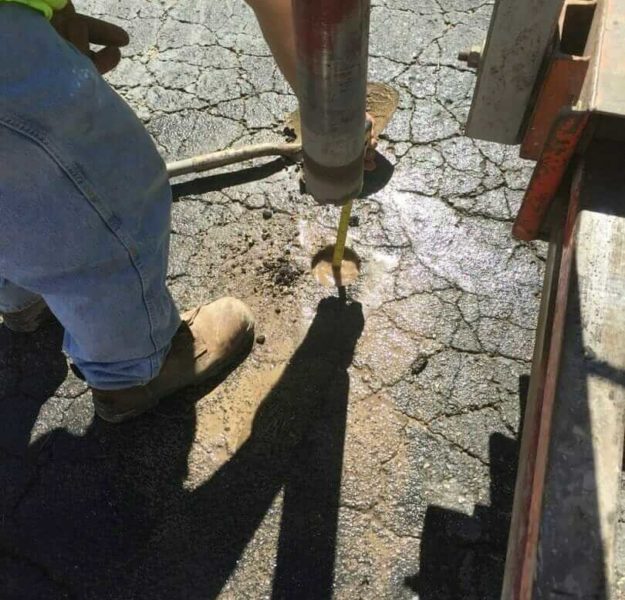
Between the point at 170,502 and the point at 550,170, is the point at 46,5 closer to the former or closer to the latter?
the point at 550,170

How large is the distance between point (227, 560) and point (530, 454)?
3.74 ft

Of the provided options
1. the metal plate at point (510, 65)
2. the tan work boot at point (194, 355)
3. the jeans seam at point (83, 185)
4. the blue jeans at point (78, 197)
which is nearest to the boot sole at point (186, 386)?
the tan work boot at point (194, 355)

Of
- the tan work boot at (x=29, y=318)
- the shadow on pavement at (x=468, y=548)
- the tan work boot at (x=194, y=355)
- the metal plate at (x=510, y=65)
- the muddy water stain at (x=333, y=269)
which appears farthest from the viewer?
the muddy water stain at (x=333, y=269)

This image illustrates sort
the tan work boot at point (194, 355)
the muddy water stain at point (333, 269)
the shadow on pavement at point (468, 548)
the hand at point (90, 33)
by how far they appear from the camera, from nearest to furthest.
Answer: the hand at point (90, 33) → the shadow on pavement at point (468, 548) → the tan work boot at point (194, 355) → the muddy water stain at point (333, 269)

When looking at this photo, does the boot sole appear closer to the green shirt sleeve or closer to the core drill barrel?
the core drill barrel

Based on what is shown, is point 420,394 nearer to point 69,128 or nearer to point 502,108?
point 502,108

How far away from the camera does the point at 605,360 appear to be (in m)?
1.24

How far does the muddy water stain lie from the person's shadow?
0.34 metres

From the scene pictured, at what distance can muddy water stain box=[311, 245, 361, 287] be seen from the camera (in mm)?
2645

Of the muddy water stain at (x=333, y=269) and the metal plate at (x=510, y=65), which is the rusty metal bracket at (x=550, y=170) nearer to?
the metal plate at (x=510, y=65)

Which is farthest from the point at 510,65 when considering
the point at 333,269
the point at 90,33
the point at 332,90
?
the point at 333,269

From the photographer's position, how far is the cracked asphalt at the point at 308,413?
6.88 ft

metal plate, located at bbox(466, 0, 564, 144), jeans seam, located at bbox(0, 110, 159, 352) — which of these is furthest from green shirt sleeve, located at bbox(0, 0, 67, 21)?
metal plate, located at bbox(466, 0, 564, 144)

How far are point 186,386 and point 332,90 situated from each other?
1304mm
